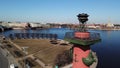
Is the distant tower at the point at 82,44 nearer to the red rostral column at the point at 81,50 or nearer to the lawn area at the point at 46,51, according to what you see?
the red rostral column at the point at 81,50

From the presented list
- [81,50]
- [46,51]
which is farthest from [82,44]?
[46,51]

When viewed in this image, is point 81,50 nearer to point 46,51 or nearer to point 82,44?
point 82,44

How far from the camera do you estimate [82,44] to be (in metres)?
10.8

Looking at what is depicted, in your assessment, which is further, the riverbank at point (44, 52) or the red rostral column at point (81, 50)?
the riverbank at point (44, 52)

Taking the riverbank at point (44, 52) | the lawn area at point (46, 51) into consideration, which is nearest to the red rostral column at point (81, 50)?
the riverbank at point (44, 52)

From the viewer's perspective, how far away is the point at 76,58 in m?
11.4

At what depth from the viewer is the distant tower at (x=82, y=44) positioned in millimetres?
10741

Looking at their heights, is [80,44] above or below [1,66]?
above

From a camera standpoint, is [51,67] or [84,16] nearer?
[84,16]

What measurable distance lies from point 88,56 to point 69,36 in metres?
1.77

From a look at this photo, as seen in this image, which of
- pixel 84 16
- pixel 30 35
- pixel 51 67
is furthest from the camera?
pixel 30 35

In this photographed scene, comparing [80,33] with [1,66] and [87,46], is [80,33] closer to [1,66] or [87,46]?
[87,46]

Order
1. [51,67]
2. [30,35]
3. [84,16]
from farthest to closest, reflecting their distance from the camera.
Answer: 1. [30,35]
2. [51,67]
3. [84,16]

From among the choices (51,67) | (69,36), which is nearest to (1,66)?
(51,67)
